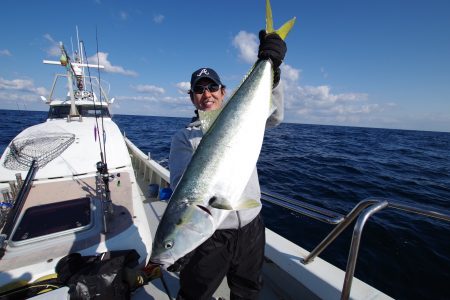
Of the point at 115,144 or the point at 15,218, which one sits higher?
the point at 115,144

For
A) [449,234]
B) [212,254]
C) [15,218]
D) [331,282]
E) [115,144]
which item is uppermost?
[115,144]

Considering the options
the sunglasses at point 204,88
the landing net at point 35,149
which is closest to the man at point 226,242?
the sunglasses at point 204,88

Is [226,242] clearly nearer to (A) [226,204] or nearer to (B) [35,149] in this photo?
(A) [226,204]

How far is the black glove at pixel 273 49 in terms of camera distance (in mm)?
2105

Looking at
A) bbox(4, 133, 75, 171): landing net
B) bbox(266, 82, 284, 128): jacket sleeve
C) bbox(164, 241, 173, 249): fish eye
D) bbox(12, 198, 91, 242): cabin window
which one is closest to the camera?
bbox(164, 241, 173, 249): fish eye

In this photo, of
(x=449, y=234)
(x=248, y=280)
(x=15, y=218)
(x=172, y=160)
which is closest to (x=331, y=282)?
(x=248, y=280)

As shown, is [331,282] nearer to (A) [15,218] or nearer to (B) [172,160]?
(B) [172,160]

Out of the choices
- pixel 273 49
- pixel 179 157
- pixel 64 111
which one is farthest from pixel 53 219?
pixel 64 111

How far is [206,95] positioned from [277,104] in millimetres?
777

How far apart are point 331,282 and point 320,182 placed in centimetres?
856

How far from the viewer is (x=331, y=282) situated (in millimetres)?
2492

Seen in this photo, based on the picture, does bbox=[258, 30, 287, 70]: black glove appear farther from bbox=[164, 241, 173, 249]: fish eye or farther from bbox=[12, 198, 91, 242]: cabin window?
bbox=[12, 198, 91, 242]: cabin window

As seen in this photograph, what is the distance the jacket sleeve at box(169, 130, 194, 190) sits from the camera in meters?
2.14

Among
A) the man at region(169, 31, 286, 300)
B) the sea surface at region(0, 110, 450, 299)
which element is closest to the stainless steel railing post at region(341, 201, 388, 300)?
the sea surface at region(0, 110, 450, 299)
